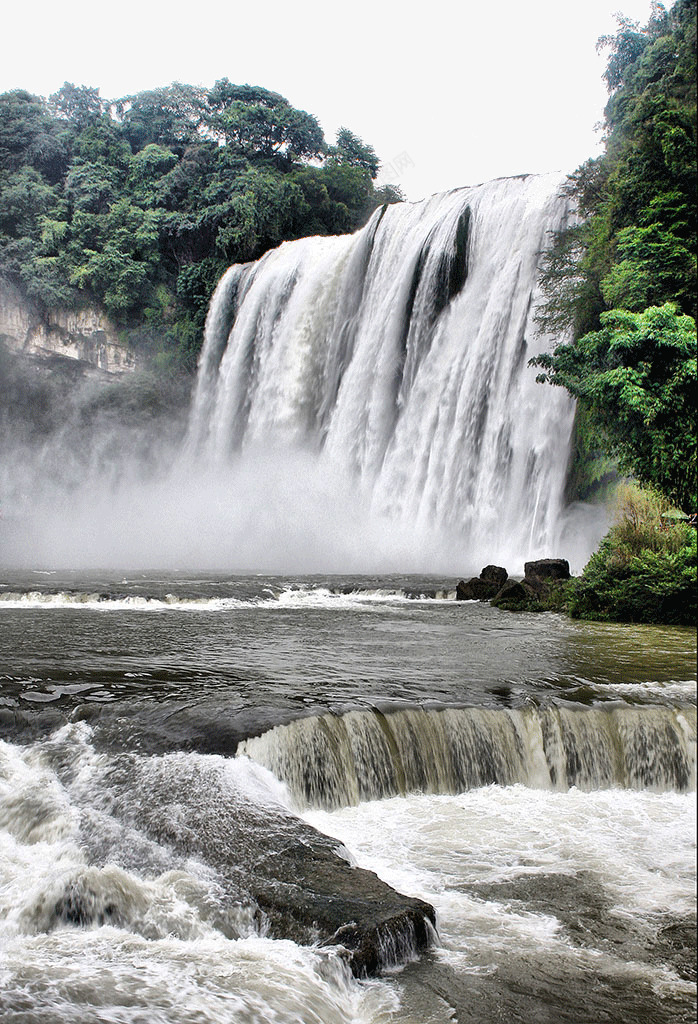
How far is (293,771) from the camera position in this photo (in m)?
5.67

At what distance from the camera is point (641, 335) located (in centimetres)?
1406

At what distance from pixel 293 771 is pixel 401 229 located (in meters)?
21.0

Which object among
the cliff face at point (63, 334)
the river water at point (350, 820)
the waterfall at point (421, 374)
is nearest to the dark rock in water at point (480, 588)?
the waterfall at point (421, 374)

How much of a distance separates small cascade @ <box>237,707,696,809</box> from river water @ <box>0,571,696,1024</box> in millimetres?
15

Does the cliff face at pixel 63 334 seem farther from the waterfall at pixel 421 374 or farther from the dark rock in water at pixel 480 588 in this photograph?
the dark rock in water at pixel 480 588

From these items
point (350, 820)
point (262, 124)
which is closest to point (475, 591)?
point (350, 820)

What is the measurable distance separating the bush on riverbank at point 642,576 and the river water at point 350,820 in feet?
6.30

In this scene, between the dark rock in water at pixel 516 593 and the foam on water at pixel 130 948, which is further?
the dark rock in water at pixel 516 593

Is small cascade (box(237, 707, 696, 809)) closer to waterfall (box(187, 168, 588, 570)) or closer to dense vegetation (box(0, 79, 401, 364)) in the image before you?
waterfall (box(187, 168, 588, 570))

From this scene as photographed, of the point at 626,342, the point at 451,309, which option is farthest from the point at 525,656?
the point at 451,309

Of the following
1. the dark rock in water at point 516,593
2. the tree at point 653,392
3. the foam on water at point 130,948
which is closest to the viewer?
the foam on water at point 130,948

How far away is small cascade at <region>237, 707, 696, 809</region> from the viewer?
5.72 m

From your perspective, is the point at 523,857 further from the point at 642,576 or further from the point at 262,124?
the point at 262,124

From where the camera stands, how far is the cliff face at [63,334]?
111 feet
